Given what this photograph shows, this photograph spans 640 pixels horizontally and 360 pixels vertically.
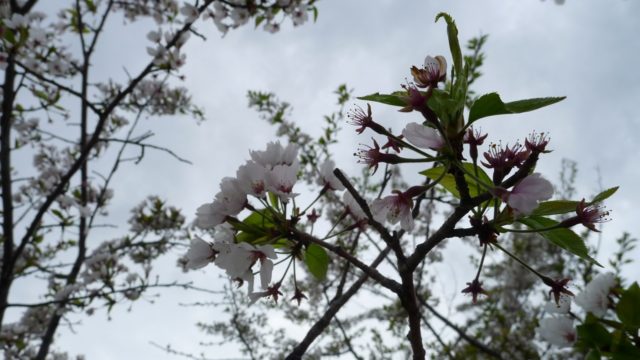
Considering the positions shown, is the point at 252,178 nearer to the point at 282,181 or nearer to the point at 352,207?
the point at 282,181

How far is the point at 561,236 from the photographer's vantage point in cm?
72

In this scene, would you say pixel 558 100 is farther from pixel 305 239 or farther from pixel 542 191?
pixel 305 239

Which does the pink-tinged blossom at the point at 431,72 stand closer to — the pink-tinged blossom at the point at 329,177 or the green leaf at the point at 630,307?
the pink-tinged blossom at the point at 329,177

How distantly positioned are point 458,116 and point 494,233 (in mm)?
193

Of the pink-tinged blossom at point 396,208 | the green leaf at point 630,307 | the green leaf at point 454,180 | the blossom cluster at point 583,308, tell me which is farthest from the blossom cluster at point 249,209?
the blossom cluster at point 583,308

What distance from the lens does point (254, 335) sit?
741 cm

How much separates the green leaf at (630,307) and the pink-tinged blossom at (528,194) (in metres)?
0.79

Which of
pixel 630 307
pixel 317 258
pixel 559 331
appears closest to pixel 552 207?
pixel 317 258

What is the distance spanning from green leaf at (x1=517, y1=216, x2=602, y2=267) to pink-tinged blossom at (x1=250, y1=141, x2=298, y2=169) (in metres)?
0.50

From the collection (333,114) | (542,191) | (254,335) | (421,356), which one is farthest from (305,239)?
(254,335)

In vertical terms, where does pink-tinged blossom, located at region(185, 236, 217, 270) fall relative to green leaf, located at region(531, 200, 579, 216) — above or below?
above

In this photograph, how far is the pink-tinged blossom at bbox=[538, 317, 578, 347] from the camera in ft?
5.41

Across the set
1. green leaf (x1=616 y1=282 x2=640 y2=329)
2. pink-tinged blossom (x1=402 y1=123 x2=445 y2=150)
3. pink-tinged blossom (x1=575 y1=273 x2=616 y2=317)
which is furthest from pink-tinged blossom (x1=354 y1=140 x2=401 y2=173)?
pink-tinged blossom (x1=575 y1=273 x2=616 y2=317)

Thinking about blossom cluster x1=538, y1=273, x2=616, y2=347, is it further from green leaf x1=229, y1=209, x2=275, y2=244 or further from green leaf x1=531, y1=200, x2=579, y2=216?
green leaf x1=229, y1=209, x2=275, y2=244
